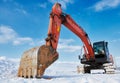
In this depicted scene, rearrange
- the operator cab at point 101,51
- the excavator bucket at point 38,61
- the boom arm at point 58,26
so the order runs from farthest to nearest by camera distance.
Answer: the operator cab at point 101,51 → the boom arm at point 58,26 → the excavator bucket at point 38,61

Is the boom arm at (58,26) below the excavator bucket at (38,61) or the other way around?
the other way around

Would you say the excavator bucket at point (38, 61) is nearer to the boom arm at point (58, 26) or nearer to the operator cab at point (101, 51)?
the boom arm at point (58, 26)

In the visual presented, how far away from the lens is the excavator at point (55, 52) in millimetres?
10225

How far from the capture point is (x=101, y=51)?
59.2 feet

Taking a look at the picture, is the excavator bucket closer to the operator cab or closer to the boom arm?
the boom arm

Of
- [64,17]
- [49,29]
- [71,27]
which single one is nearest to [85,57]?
[71,27]

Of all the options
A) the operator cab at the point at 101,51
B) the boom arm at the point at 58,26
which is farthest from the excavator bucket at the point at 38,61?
the operator cab at the point at 101,51

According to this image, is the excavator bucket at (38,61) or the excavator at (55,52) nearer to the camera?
the excavator bucket at (38,61)

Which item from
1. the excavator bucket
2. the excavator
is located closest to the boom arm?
the excavator

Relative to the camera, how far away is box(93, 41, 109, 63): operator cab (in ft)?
58.2

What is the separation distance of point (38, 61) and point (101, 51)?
897cm

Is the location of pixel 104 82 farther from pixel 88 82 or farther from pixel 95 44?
pixel 95 44

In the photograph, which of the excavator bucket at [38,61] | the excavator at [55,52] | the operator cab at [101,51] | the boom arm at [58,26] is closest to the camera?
the excavator bucket at [38,61]

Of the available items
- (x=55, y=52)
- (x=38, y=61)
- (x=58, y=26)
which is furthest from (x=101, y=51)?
(x=38, y=61)
